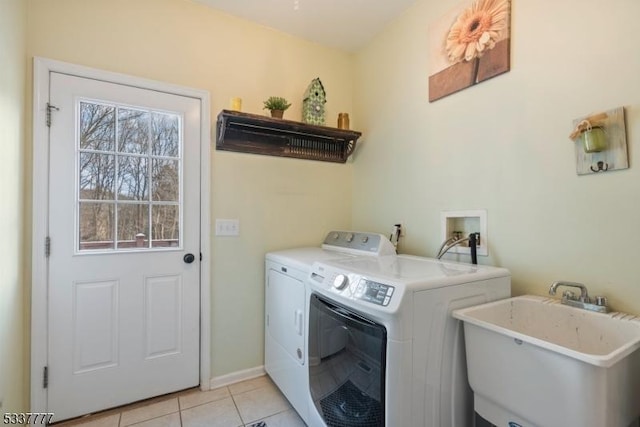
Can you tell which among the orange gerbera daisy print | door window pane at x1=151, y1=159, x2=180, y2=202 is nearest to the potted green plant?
door window pane at x1=151, y1=159, x2=180, y2=202

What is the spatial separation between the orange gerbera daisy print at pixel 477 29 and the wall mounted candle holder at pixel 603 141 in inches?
26.2

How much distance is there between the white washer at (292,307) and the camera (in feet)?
5.61

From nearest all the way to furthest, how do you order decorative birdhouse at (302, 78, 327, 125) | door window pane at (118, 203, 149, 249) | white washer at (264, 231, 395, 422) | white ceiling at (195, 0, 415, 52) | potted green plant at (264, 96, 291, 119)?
white washer at (264, 231, 395, 422) → door window pane at (118, 203, 149, 249) → white ceiling at (195, 0, 415, 52) → potted green plant at (264, 96, 291, 119) → decorative birdhouse at (302, 78, 327, 125)

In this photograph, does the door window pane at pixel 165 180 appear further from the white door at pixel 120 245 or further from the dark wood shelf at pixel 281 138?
the dark wood shelf at pixel 281 138

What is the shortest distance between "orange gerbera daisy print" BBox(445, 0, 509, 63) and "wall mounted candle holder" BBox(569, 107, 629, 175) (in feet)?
2.18

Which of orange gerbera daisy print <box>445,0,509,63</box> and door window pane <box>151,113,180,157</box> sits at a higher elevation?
orange gerbera daisy print <box>445,0,509,63</box>

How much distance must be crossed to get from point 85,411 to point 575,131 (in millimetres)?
2893

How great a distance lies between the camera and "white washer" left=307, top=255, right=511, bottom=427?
1100mm

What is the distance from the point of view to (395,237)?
2166mm

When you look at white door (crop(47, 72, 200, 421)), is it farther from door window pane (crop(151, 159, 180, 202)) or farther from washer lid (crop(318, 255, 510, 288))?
washer lid (crop(318, 255, 510, 288))

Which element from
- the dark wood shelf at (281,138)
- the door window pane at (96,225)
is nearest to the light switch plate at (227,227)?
the dark wood shelf at (281,138)

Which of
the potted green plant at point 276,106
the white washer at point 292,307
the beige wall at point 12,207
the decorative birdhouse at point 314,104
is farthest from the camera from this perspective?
the decorative birdhouse at point 314,104

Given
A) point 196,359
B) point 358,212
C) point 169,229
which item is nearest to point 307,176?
point 358,212

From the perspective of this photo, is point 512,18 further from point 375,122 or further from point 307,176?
point 307,176
